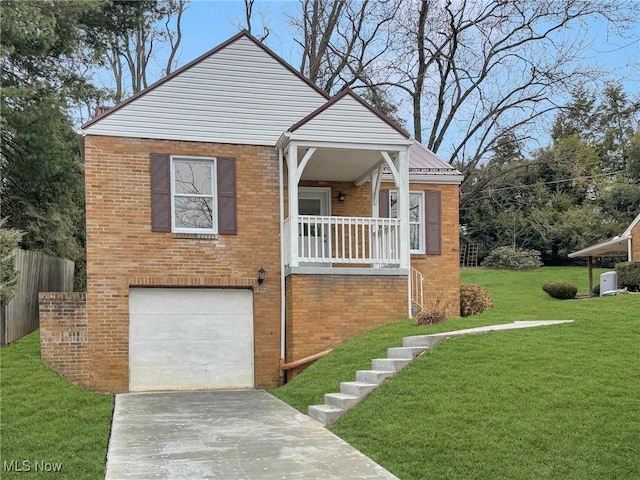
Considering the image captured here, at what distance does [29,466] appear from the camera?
6.22 m

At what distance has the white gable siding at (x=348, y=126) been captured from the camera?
12133mm

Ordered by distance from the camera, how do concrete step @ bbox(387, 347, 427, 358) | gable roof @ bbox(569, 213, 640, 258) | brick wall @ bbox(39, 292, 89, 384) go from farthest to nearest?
gable roof @ bbox(569, 213, 640, 258)
brick wall @ bbox(39, 292, 89, 384)
concrete step @ bbox(387, 347, 427, 358)

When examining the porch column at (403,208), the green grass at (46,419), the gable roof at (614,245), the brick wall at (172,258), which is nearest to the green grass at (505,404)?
the brick wall at (172,258)

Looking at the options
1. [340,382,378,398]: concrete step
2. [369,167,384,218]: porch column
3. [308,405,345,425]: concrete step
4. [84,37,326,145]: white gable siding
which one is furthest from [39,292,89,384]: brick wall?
[369,167,384,218]: porch column

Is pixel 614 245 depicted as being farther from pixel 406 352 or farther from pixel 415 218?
pixel 406 352

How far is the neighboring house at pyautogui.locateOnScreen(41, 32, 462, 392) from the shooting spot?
463 inches

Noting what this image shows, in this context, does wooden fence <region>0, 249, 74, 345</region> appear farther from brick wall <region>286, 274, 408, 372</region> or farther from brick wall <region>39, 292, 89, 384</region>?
brick wall <region>286, 274, 408, 372</region>

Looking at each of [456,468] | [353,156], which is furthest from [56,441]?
[353,156]

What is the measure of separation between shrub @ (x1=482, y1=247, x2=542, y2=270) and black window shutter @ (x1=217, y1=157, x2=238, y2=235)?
23803 millimetres

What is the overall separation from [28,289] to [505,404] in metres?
10.6

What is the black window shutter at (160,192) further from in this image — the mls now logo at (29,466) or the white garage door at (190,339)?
the mls now logo at (29,466)

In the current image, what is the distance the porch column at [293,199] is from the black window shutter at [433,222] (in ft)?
13.6

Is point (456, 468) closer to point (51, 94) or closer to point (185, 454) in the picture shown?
point (185, 454)

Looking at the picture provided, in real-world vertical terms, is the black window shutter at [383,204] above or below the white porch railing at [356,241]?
above
